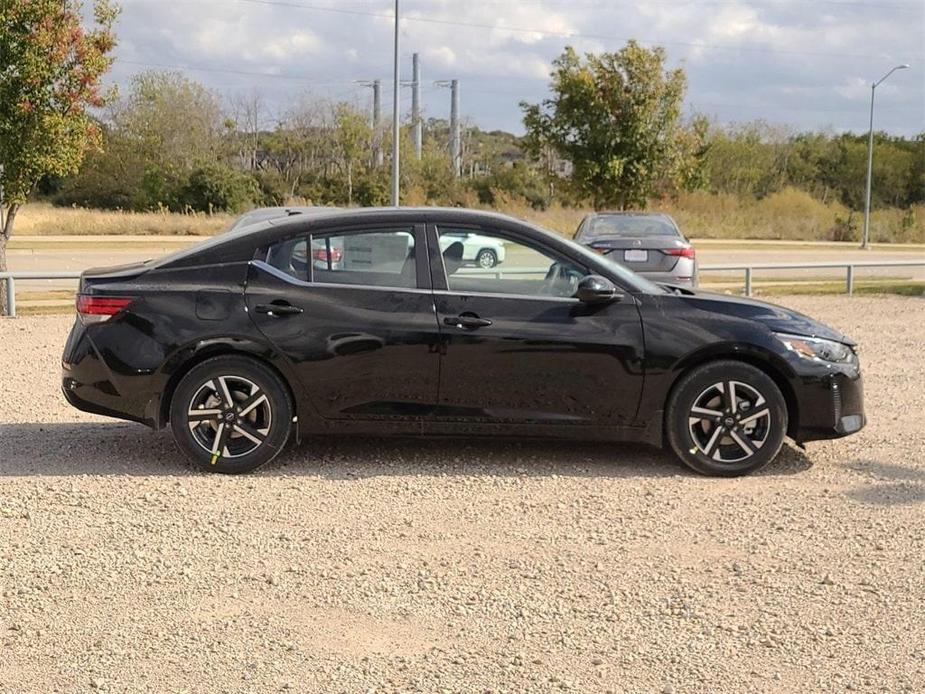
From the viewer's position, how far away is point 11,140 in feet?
53.2

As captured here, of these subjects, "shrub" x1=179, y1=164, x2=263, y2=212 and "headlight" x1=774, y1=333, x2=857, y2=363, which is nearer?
"headlight" x1=774, y1=333, x2=857, y2=363

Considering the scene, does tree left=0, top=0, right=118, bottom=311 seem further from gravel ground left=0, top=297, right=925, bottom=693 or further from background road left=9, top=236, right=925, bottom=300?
gravel ground left=0, top=297, right=925, bottom=693

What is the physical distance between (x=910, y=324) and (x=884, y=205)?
49.2 metres

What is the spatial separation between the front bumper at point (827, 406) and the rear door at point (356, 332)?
2194mm

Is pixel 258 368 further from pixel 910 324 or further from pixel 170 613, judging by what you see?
pixel 910 324

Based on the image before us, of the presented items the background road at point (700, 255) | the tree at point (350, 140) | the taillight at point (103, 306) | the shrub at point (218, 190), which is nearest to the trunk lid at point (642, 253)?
the background road at point (700, 255)

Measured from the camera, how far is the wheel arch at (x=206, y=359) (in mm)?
6211

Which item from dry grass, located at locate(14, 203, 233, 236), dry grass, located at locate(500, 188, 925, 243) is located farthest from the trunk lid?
dry grass, located at locate(500, 188, 925, 243)

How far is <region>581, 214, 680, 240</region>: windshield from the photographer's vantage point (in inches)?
585

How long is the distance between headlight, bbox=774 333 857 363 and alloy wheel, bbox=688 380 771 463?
0.36 m

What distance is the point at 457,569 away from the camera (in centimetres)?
476

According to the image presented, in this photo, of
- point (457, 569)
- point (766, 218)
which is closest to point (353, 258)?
point (457, 569)

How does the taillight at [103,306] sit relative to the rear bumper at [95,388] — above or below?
above

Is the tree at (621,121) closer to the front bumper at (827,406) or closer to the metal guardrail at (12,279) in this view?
the metal guardrail at (12,279)
